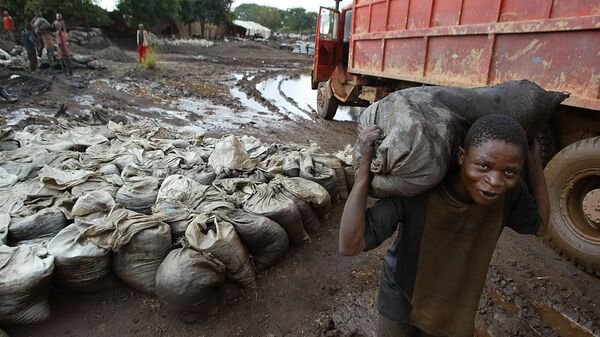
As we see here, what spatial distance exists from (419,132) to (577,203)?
2.75m

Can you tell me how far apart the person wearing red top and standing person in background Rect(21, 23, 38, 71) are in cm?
541

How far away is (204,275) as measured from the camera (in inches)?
82.6

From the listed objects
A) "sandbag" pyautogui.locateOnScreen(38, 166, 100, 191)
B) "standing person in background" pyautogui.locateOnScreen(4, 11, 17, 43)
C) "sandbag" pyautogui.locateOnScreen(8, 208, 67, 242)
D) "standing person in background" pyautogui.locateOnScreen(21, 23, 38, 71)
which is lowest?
"sandbag" pyautogui.locateOnScreen(8, 208, 67, 242)

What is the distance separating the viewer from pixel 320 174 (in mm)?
3355

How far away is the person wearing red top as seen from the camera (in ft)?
49.8

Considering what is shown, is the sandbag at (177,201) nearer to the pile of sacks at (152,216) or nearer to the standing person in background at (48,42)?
the pile of sacks at (152,216)

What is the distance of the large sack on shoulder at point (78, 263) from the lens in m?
2.13

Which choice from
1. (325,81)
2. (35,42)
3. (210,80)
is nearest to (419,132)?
(325,81)

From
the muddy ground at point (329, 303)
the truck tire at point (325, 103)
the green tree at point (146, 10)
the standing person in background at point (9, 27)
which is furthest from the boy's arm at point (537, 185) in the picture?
the green tree at point (146, 10)

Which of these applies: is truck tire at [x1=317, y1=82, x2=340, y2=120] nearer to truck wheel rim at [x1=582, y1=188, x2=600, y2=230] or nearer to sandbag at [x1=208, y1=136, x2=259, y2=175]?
sandbag at [x1=208, y1=136, x2=259, y2=175]

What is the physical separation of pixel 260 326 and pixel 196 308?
394 mm

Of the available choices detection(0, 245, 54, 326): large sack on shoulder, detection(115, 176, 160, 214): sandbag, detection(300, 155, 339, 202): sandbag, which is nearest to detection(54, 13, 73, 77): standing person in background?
detection(115, 176, 160, 214): sandbag

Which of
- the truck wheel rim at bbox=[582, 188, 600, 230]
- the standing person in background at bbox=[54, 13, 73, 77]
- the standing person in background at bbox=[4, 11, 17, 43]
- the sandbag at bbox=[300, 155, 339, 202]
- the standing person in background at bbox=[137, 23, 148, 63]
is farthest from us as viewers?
the standing person in background at bbox=[4, 11, 17, 43]

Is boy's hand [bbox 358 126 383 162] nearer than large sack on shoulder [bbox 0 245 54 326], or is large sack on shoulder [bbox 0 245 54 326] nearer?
boy's hand [bbox 358 126 383 162]
